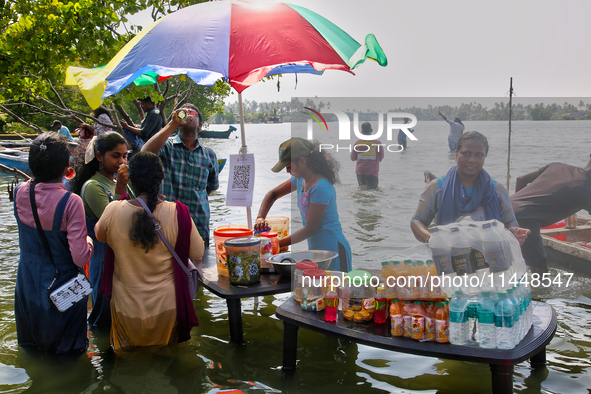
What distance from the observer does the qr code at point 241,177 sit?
148 inches

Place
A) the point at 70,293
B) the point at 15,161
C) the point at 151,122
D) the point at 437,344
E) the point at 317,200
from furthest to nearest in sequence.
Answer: the point at 15,161 < the point at 151,122 < the point at 317,200 < the point at 70,293 < the point at 437,344

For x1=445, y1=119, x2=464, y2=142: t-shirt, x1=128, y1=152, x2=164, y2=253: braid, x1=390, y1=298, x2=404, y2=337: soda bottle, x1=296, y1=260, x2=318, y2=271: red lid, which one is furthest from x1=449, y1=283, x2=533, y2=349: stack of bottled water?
x1=128, y1=152, x2=164, y2=253: braid

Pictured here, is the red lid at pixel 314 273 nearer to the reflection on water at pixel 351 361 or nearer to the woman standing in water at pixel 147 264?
the reflection on water at pixel 351 361

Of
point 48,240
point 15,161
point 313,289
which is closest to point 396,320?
point 313,289

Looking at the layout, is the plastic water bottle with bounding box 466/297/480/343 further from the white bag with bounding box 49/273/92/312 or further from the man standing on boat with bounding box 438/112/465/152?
the white bag with bounding box 49/273/92/312

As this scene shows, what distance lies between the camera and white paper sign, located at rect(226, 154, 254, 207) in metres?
3.73

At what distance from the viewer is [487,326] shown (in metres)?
1.96

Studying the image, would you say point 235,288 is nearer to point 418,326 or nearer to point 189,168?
point 418,326

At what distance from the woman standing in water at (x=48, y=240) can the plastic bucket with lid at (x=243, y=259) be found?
881 millimetres

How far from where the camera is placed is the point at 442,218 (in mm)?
2570

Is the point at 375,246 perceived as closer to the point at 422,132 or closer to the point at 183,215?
the point at 422,132

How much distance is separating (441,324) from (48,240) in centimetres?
232

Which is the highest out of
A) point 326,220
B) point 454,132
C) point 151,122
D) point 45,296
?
point 151,122

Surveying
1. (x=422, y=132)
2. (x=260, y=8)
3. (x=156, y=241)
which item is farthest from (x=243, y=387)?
(x=260, y=8)
